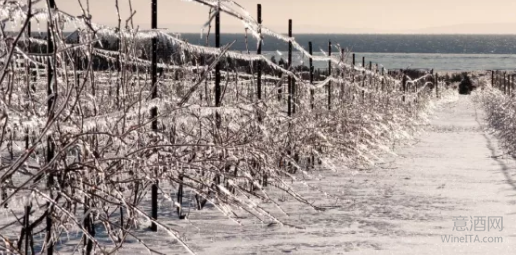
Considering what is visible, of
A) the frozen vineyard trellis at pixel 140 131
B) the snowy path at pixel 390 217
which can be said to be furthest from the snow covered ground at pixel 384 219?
the frozen vineyard trellis at pixel 140 131

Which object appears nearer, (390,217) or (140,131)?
(140,131)

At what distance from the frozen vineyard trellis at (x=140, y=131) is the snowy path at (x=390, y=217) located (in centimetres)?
Result: 29

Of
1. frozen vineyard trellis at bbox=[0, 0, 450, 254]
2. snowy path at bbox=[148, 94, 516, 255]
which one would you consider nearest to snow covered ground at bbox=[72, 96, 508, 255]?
snowy path at bbox=[148, 94, 516, 255]

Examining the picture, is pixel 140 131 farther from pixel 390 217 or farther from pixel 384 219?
pixel 390 217

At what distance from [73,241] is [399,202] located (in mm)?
3518

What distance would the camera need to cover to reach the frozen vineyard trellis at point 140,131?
9.50 feet

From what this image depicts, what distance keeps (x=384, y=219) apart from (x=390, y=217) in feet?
0.43

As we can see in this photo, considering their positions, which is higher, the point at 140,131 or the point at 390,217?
the point at 140,131

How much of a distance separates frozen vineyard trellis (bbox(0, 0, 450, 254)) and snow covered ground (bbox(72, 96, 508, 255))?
0.84 feet

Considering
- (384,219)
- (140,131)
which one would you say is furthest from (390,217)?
(140,131)

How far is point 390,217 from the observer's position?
6.50 meters

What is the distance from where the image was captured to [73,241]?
5.23 m

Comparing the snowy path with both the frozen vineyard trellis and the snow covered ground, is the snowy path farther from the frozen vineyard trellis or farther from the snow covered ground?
the frozen vineyard trellis

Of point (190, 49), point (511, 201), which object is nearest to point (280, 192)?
point (511, 201)
